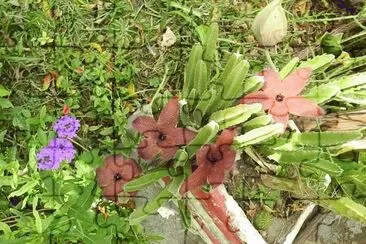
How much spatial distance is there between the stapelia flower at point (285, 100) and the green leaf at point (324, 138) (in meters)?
0.04

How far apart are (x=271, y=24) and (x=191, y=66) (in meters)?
0.24

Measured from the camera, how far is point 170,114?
1.24 metres

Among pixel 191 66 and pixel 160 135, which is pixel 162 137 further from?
pixel 191 66

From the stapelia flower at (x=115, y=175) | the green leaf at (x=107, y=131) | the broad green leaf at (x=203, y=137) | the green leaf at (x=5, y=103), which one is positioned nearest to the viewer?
the broad green leaf at (x=203, y=137)

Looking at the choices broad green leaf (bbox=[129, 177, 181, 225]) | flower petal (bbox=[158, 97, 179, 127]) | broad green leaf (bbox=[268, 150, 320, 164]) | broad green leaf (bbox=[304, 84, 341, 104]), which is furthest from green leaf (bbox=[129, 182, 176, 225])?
broad green leaf (bbox=[304, 84, 341, 104])

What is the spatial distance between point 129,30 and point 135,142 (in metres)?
0.38

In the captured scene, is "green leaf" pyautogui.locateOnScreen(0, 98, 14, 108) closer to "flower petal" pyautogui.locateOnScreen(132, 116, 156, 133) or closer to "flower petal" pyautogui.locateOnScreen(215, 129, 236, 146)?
"flower petal" pyautogui.locateOnScreen(132, 116, 156, 133)

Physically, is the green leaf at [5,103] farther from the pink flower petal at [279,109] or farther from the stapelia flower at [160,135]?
the pink flower petal at [279,109]

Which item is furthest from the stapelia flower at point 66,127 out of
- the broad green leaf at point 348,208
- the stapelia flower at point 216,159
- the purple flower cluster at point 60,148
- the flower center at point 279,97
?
the broad green leaf at point 348,208

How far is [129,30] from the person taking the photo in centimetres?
160

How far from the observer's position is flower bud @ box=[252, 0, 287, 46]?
1.38m

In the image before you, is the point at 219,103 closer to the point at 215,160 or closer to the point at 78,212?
the point at 215,160

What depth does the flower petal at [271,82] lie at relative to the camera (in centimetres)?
129

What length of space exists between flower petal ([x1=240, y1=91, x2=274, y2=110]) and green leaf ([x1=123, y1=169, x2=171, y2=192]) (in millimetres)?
204
